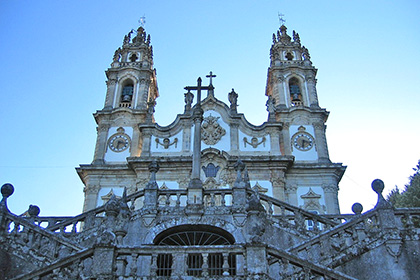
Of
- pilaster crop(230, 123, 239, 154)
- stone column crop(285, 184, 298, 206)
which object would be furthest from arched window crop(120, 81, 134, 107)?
stone column crop(285, 184, 298, 206)

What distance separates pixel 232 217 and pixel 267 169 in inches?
521

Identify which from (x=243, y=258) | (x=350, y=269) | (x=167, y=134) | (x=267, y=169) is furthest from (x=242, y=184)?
(x=167, y=134)

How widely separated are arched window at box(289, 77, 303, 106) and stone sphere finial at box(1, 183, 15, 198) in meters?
23.6

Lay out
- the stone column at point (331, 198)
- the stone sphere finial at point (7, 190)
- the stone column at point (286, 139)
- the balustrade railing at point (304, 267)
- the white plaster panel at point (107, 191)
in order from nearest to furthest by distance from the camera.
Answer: the balustrade railing at point (304, 267) < the stone sphere finial at point (7, 190) < the stone column at point (331, 198) < the white plaster panel at point (107, 191) < the stone column at point (286, 139)

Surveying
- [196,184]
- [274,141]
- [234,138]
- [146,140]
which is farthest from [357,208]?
[146,140]

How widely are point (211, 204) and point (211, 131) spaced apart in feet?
47.0

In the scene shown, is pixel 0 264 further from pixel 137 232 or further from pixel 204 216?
pixel 204 216

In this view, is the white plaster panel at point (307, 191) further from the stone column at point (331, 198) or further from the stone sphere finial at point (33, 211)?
the stone sphere finial at point (33, 211)

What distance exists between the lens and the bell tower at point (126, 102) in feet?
96.5

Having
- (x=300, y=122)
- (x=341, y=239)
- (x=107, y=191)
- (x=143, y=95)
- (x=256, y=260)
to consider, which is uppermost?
(x=143, y=95)

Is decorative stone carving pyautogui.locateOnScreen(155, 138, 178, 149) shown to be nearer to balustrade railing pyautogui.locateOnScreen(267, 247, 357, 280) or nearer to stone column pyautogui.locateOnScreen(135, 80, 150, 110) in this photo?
stone column pyautogui.locateOnScreen(135, 80, 150, 110)

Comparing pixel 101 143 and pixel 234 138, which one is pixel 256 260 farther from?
pixel 101 143

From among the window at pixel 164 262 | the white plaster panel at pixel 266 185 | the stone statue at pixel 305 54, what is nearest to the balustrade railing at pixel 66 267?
the window at pixel 164 262

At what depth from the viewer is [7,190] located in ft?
39.6
